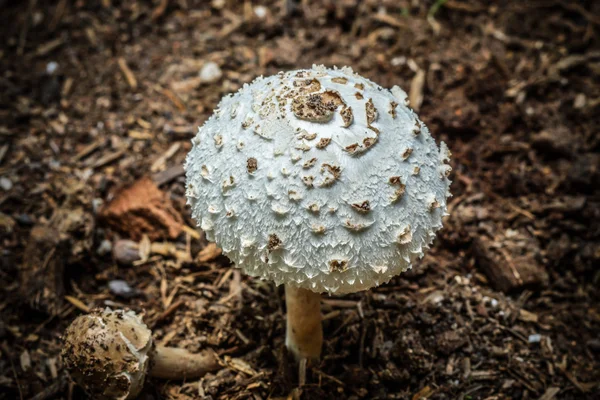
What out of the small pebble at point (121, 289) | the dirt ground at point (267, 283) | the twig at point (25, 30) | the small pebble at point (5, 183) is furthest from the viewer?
the twig at point (25, 30)

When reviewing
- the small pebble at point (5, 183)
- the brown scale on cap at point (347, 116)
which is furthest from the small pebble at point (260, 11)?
the brown scale on cap at point (347, 116)

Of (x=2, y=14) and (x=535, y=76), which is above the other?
(x=2, y=14)

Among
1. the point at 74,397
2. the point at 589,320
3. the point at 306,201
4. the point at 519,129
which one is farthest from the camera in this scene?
the point at 519,129

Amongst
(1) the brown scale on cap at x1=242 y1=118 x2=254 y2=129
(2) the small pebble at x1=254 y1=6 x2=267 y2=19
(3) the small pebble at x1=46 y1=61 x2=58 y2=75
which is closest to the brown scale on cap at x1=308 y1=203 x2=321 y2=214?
(1) the brown scale on cap at x1=242 y1=118 x2=254 y2=129

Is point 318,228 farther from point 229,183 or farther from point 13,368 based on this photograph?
point 13,368

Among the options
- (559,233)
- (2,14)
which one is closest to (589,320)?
(559,233)

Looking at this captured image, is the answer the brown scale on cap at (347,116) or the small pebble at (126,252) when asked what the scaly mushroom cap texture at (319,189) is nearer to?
the brown scale on cap at (347,116)

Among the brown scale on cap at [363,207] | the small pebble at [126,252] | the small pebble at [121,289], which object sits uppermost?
the brown scale on cap at [363,207]

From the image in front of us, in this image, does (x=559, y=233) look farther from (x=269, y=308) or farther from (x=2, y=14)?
(x=2, y=14)
